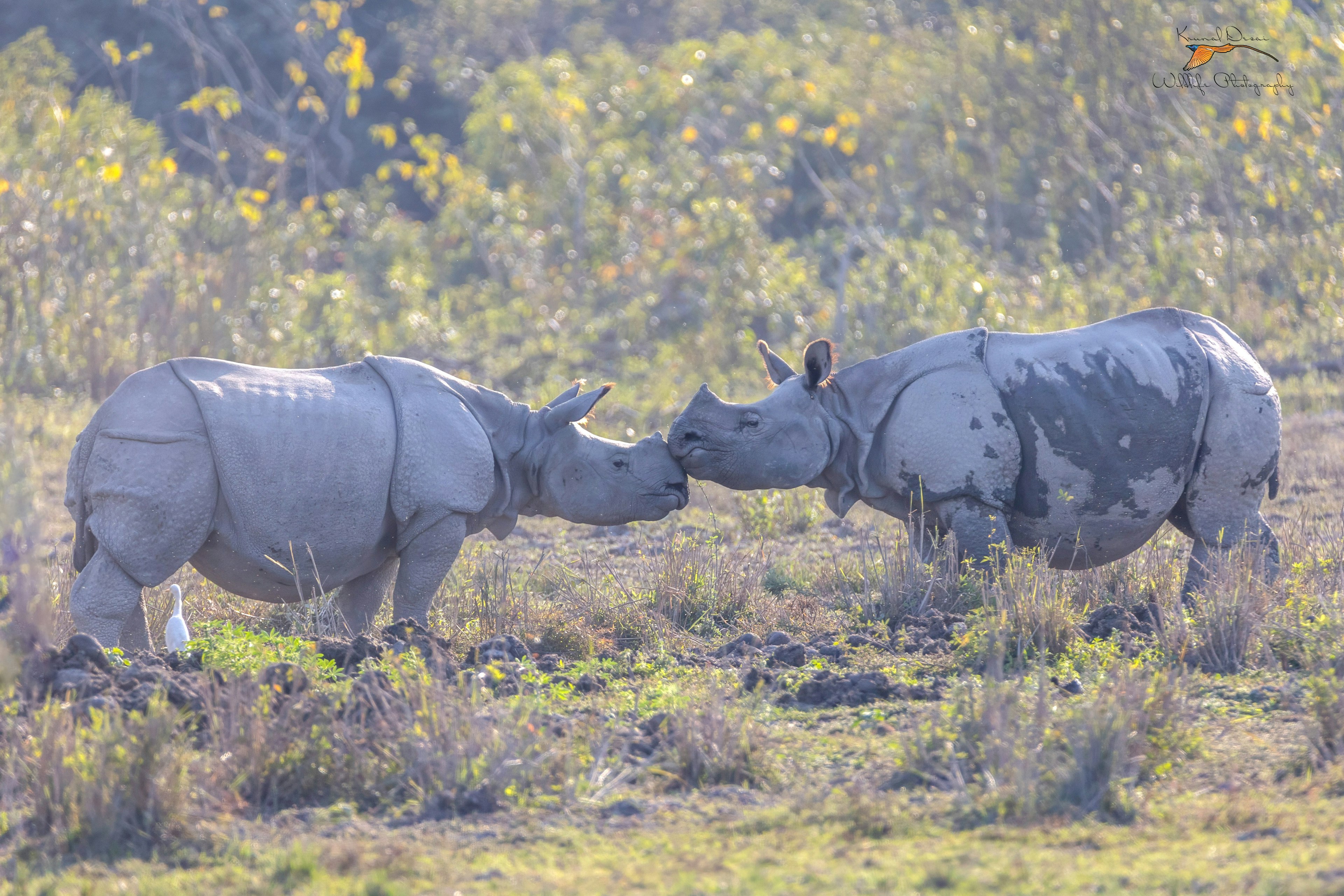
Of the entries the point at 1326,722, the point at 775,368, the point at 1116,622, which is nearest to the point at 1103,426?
the point at 1116,622

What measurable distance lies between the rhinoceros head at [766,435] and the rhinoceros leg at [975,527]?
654mm

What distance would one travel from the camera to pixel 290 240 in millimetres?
17594

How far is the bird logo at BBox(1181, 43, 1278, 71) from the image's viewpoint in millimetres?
15867

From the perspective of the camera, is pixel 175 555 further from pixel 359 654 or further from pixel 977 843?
pixel 977 843

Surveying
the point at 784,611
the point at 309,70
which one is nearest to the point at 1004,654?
the point at 784,611

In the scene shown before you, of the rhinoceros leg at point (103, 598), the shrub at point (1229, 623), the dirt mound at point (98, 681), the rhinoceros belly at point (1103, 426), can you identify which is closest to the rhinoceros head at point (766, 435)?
the rhinoceros belly at point (1103, 426)

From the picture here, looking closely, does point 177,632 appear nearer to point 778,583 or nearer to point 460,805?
point 460,805

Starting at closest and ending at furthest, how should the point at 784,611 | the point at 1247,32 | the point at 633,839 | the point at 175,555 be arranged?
the point at 633,839, the point at 175,555, the point at 784,611, the point at 1247,32

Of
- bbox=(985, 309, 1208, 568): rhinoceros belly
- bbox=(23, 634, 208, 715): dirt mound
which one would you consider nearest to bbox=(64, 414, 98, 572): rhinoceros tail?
bbox=(23, 634, 208, 715): dirt mound

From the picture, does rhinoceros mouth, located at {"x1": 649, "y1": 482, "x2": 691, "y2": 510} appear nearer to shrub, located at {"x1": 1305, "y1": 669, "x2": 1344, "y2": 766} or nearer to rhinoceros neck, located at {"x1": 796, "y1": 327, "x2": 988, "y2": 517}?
rhinoceros neck, located at {"x1": 796, "y1": 327, "x2": 988, "y2": 517}

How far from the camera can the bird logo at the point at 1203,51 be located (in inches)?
625

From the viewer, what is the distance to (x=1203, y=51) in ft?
54.4

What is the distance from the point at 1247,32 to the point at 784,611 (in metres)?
12.2

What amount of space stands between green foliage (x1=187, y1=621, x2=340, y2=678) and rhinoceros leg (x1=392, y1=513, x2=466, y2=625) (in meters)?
0.64
